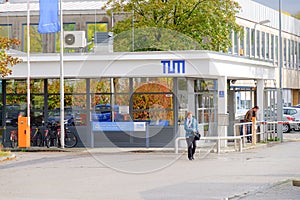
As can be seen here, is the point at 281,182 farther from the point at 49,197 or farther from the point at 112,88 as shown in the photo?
the point at 112,88

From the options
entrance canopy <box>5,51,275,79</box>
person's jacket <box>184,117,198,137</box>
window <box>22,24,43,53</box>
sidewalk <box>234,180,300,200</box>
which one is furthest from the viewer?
window <box>22,24,43,53</box>

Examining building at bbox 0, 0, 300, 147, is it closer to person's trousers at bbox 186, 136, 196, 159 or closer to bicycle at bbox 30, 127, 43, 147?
bicycle at bbox 30, 127, 43, 147

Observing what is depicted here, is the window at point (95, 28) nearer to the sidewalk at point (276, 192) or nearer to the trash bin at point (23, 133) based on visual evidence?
the trash bin at point (23, 133)

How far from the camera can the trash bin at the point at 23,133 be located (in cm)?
3048

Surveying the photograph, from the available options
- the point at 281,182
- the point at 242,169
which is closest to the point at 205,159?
the point at 242,169

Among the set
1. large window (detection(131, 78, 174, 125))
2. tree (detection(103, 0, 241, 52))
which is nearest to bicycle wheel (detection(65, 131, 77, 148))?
large window (detection(131, 78, 174, 125))

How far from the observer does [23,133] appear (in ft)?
100

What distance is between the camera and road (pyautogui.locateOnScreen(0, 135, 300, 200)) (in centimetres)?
1523

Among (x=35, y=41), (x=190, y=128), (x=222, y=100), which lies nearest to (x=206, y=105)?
(x=222, y=100)

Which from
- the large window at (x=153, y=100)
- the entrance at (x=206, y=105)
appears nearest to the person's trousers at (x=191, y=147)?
the large window at (x=153, y=100)

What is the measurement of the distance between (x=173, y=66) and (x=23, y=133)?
22.4 ft

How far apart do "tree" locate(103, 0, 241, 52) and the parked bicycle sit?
834 cm

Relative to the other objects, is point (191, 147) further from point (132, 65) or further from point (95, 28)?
point (95, 28)

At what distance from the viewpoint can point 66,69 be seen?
31.0 m
